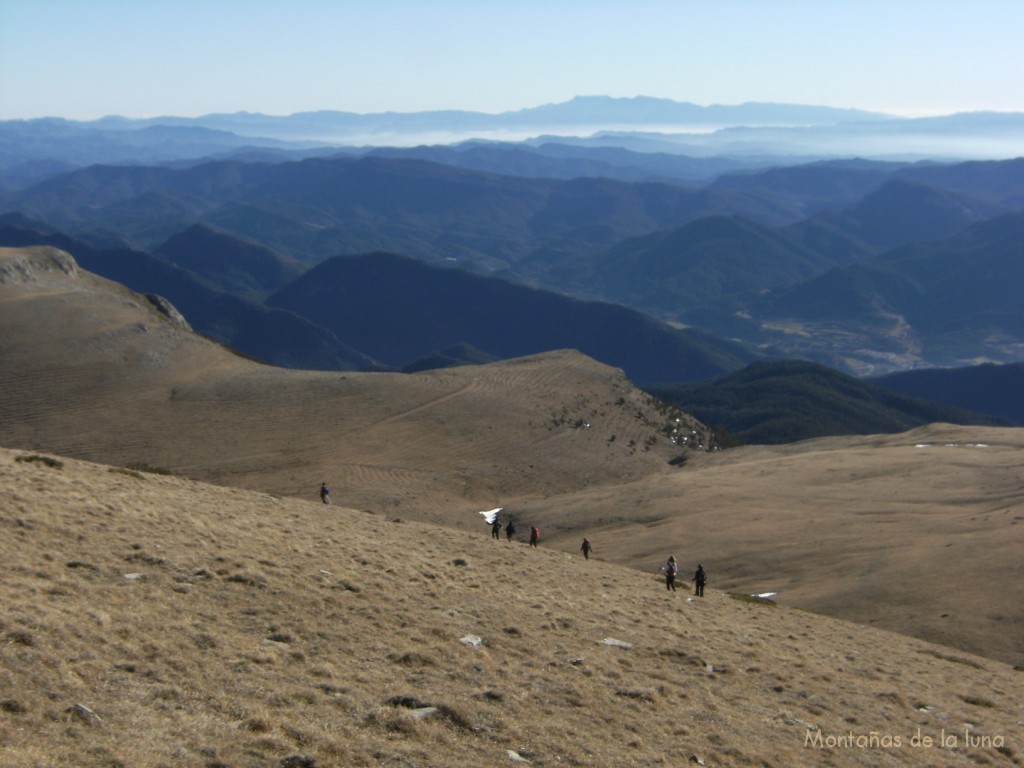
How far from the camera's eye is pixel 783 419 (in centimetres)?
8556

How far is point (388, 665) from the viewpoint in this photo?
1273cm

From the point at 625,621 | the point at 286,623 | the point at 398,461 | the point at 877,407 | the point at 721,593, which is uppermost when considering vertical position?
the point at 286,623

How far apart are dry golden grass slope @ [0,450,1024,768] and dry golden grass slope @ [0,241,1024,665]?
5599 mm

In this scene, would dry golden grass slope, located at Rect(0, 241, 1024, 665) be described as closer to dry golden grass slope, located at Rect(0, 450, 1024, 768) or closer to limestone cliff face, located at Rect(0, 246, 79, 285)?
limestone cliff face, located at Rect(0, 246, 79, 285)

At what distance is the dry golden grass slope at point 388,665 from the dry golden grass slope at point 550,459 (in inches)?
220

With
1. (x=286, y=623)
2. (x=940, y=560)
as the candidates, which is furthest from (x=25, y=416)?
(x=940, y=560)

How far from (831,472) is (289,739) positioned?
35.1 m

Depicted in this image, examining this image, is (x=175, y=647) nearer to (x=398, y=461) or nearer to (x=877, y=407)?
(x=398, y=461)

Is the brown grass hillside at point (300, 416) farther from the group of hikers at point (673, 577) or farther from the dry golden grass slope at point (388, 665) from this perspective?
the dry golden grass slope at point (388, 665)

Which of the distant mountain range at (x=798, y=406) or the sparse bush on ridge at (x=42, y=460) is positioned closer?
the sparse bush on ridge at (x=42, y=460)

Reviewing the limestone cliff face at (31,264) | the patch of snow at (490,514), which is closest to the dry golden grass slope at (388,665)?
the patch of snow at (490,514)

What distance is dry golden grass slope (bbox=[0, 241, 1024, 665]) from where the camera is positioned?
26.4m

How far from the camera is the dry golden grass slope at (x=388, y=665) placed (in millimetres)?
10078

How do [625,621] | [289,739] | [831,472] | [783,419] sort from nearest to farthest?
[289,739], [625,621], [831,472], [783,419]
